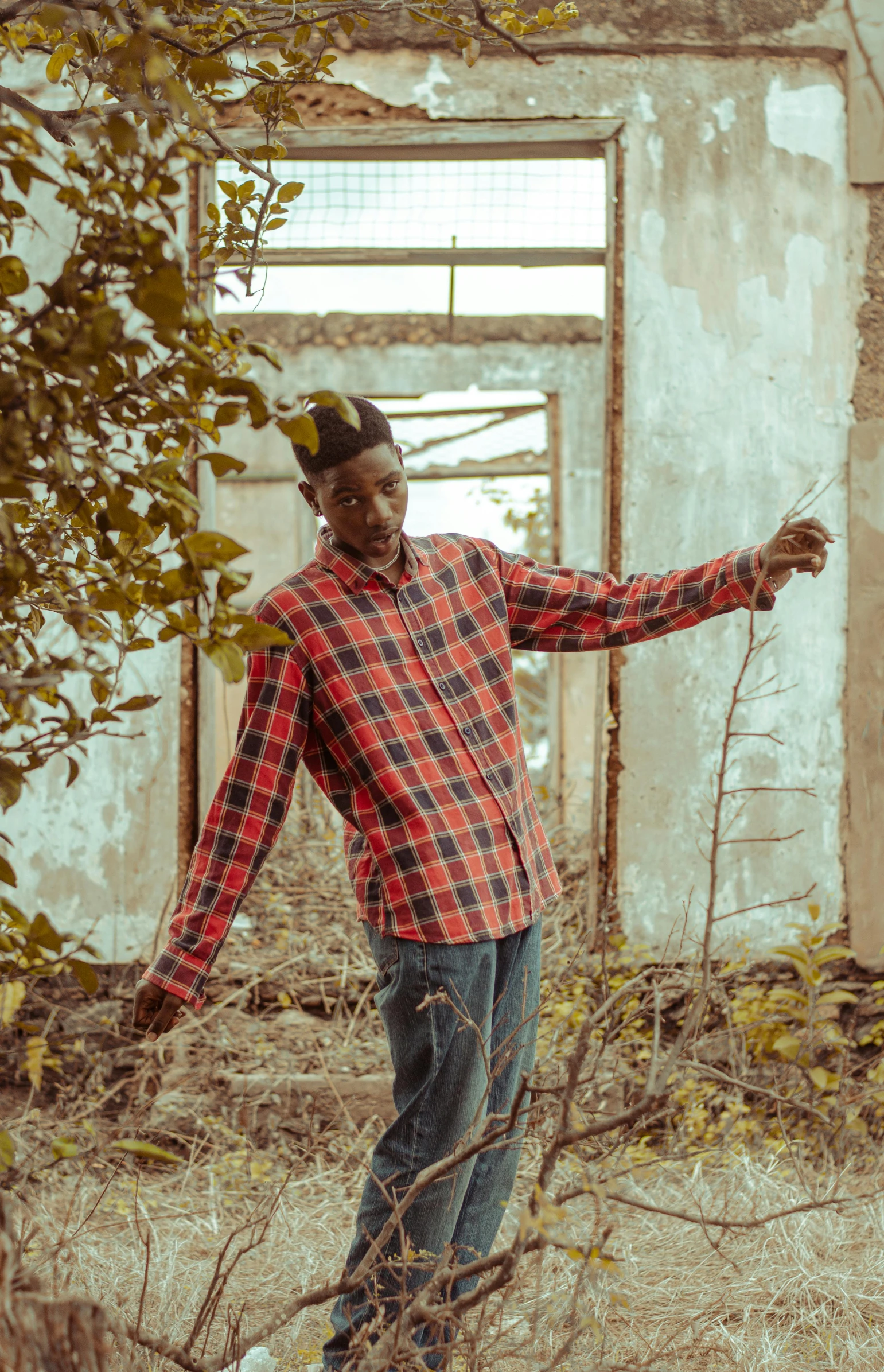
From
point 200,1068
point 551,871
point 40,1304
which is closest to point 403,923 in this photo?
point 551,871

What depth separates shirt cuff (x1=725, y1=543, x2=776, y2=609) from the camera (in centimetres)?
232

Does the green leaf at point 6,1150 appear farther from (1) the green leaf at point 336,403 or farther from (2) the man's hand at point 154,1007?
(1) the green leaf at point 336,403

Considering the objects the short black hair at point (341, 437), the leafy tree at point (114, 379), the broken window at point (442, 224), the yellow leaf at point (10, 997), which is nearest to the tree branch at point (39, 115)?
the leafy tree at point (114, 379)

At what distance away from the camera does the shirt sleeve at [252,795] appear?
2105mm

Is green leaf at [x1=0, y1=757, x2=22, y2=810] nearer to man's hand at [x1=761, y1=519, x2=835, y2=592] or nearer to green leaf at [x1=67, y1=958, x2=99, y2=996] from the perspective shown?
green leaf at [x1=67, y1=958, x2=99, y2=996]

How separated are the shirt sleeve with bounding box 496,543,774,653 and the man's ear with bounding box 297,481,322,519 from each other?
0.43 metres

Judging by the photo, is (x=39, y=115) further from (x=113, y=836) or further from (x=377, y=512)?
(x=113, y=836)

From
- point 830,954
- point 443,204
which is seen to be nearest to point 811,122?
point 443,204

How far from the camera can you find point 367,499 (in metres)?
2.12

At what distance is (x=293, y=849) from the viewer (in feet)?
19.0

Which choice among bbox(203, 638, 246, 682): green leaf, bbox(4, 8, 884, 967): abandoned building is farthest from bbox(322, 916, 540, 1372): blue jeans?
bbox(4, 8, 884, 967): abandoned building

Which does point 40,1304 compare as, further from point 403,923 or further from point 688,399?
point 688,399

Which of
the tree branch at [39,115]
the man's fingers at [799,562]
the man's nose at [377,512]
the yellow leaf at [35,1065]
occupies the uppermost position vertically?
the tree branch at [39,115]

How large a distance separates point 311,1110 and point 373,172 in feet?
12.9
